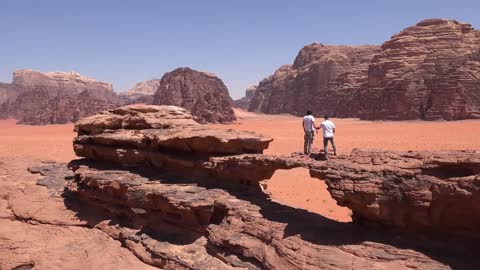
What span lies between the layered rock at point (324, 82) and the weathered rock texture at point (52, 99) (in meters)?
36.4

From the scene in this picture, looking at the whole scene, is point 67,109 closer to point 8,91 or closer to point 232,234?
point 8,91

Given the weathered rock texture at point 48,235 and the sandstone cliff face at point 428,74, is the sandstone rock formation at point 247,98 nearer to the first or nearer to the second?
the sandstone cliff face at point 428,74

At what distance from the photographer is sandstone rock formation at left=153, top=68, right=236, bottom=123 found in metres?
58.2

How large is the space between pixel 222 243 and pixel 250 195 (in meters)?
1.79

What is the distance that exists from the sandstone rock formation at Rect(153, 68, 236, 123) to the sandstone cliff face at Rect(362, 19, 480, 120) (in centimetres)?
2173

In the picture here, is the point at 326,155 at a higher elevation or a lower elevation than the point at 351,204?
higher

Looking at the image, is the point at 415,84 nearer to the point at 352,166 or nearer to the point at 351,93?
the point at 351,93

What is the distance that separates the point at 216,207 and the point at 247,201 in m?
0.77

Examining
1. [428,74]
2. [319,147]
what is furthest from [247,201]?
[428,74]

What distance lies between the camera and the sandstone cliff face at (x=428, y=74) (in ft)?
147

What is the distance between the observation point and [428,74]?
161 ft

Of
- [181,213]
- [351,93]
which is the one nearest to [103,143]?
[181,213]

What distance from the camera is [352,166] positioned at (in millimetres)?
7871

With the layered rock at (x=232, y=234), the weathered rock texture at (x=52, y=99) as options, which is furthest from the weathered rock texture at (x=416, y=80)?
the layered rock at (x=232, y=234)
